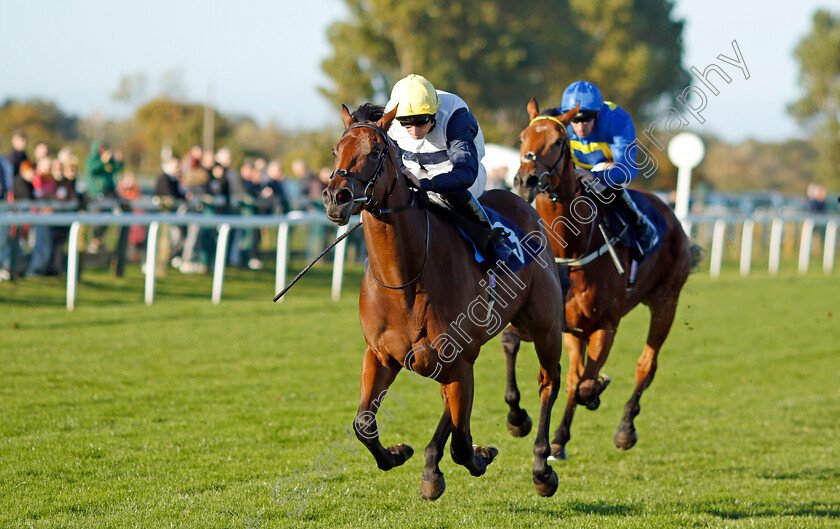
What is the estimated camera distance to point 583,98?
18.7 feet

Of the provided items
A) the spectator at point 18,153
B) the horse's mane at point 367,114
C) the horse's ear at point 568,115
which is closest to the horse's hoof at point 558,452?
the horse's ear at point 568,115

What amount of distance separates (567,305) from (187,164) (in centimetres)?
1001

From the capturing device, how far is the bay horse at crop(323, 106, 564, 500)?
3.57 metres

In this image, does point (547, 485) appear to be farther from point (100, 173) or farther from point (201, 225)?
point (100, 173)

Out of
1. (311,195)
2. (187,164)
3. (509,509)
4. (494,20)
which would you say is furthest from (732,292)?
(494,20)

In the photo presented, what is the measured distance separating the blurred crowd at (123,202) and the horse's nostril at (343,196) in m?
8.55

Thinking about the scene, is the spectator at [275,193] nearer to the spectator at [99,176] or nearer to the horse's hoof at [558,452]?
the spectator at [99,176]

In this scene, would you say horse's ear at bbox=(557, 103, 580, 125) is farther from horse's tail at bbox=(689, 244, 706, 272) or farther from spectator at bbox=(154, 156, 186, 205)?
spectator at bbox=(154, 156, 186, 205)

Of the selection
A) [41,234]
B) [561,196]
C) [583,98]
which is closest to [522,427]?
[561,196]

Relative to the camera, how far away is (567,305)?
5.60 m

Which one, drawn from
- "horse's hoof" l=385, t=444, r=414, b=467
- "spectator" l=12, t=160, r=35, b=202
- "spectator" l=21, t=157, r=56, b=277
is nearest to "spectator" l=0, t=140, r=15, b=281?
"spectator" l=12, t=160, r=35, b=202

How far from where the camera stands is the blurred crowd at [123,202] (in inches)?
450

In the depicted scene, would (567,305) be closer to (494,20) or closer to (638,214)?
(638,214)

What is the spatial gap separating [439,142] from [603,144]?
6.69 ft
